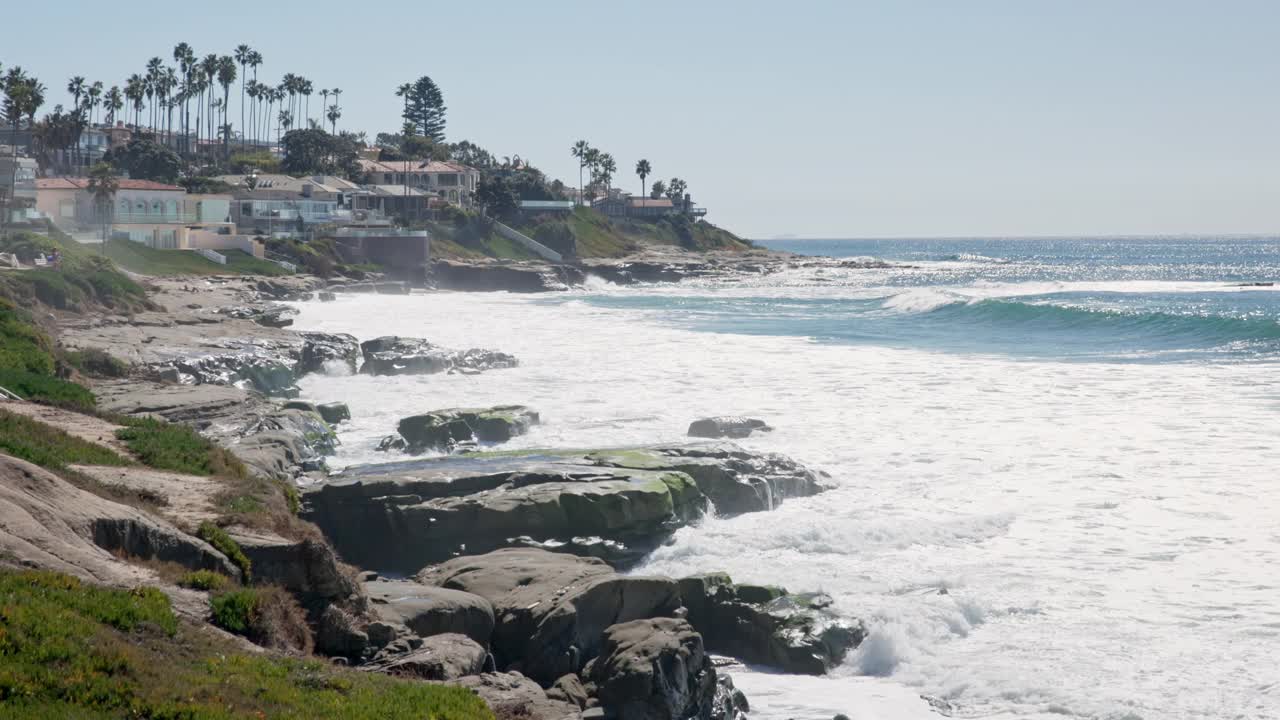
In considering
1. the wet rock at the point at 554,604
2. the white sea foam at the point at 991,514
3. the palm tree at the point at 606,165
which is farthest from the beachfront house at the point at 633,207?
the wet rock at the point at 554,604

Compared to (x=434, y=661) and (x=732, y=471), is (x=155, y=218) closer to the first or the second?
(x=732, y=471)

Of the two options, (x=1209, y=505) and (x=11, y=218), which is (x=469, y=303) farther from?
(x=1209, y=505)

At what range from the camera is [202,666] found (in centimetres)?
1143

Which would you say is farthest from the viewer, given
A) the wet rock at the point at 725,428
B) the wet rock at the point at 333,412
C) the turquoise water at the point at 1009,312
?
the turquoise water at the point at 1009,312

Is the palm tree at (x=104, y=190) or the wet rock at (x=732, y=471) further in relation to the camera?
the palm tree at (x=104, y=190)

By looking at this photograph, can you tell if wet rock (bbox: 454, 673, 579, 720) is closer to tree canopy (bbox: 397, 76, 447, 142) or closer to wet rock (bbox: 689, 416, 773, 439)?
wet rock (bbox: 689, 416, 773, 439)

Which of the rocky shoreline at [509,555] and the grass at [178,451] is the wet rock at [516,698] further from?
the grass at [178,451]

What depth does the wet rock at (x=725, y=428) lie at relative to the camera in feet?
105

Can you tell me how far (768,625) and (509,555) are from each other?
400 centimetres

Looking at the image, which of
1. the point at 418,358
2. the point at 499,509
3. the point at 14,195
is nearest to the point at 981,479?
the point at 499,509

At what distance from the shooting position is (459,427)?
1206 inches

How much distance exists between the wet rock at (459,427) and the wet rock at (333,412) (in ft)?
10.4

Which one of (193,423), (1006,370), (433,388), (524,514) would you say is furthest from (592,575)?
(1006,370)

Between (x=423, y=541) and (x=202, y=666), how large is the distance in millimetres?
9985
